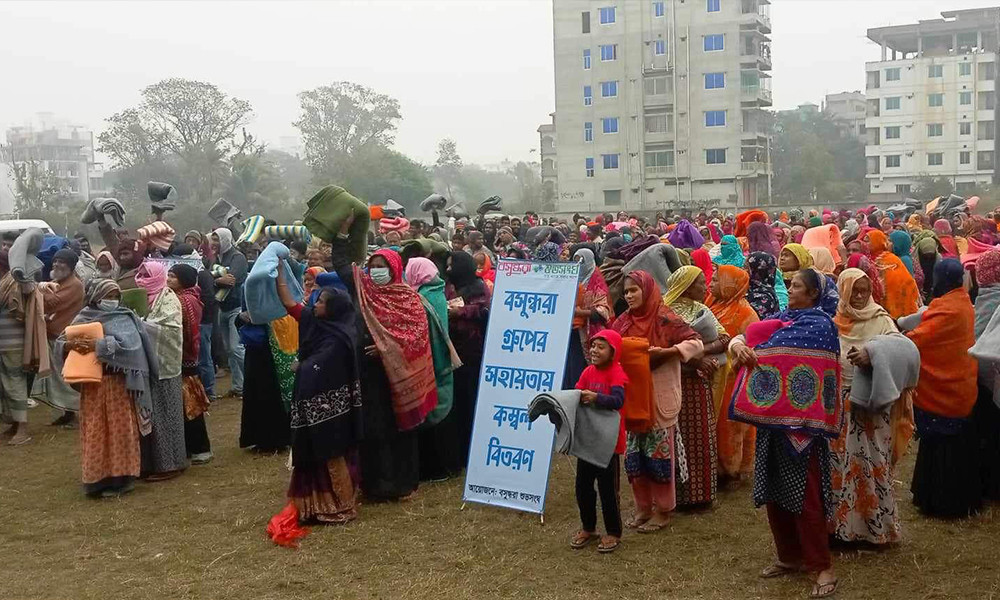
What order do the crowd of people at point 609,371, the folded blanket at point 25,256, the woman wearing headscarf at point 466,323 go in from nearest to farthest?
1. the crowd of people at point 609,371
2. the woman wearing headscarf at point 466,323
3. the folded blanket at point 25,256

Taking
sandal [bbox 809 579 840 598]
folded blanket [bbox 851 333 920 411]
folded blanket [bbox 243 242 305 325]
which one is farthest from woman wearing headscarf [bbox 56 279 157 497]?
folded blanket [bbox 851 333 920 411]

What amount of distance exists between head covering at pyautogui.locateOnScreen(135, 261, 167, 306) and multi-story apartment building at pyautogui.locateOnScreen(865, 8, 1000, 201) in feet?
202

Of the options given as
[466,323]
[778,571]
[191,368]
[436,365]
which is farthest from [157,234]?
[778,571]

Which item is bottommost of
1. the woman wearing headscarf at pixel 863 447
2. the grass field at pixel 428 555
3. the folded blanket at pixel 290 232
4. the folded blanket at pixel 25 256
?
the grass field at pixel 428 555

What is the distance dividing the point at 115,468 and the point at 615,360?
4177 millimetres

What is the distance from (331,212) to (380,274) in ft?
1.81

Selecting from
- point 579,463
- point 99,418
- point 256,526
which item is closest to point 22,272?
point 99,418

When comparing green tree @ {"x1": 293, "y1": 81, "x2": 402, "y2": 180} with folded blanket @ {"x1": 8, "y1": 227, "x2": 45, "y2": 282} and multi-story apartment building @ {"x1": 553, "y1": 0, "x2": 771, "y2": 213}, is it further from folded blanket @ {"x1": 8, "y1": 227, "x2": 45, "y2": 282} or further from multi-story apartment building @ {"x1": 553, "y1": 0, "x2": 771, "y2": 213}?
folded blanket @ {"x1": 8, "y1": 227, "x2": 45, "y2": 282}

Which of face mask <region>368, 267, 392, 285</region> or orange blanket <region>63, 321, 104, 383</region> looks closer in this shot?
face mask <region>368, 267, 392, 285</region>

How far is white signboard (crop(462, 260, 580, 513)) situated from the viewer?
640 centimetres

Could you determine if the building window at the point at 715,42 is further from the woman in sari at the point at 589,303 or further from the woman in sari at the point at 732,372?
the woman in sari at the point at 732,372

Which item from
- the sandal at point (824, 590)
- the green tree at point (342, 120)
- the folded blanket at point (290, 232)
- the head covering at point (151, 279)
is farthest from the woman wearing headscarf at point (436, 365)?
the green tree at point (342, 120)

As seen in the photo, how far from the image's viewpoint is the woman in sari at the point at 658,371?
5867mm

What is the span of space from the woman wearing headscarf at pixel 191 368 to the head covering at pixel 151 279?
137 millimetres
